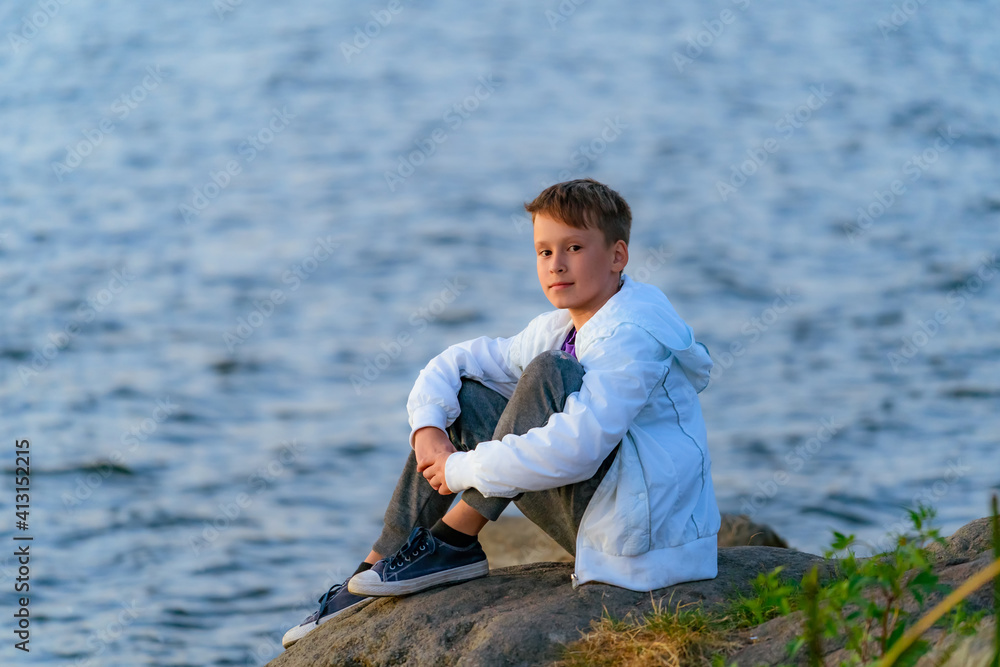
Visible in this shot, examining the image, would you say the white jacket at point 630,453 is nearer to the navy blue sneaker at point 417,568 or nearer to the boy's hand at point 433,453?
the boy's hand at point 433,453

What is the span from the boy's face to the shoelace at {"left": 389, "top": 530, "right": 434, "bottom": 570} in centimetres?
81

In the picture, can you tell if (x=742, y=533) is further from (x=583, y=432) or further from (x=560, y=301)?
(x=583, y=432)

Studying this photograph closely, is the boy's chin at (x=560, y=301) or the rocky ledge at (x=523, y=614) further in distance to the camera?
the boy's chin at (x=560, y=301)

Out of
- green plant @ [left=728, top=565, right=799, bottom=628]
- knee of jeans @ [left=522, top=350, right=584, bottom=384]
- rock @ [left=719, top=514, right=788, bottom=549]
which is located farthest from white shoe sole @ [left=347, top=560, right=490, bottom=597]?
rock @ [left=719, top=514, right=788, bottom=549]

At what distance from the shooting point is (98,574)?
672cm

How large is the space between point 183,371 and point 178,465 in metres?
1.71

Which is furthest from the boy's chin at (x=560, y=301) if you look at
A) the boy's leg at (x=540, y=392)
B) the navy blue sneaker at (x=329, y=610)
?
the navy blue sneaker at (x=329, y=610)

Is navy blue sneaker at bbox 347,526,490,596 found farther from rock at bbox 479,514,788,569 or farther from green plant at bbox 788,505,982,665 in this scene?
rock at bbox 479,514,788,569

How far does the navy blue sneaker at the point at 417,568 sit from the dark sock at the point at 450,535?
0.01m

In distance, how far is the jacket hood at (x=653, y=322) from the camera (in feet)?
9.91

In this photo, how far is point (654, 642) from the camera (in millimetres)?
2725

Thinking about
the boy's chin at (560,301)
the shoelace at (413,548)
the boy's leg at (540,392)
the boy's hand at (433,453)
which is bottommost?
the shoelace at (413,548)

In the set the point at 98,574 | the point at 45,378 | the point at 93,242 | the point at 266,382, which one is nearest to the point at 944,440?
the point at 266,382

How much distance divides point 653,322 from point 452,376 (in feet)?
2.30
